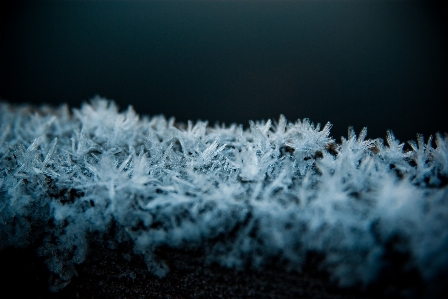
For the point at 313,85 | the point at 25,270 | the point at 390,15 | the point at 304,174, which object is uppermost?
the point at 390,15

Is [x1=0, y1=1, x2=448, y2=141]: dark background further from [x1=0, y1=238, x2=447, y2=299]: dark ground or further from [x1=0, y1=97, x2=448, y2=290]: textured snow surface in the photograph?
[x1=0, y1=238, x2=447, y2=299]: dark ground

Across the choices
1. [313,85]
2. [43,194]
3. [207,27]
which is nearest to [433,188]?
[43,194]

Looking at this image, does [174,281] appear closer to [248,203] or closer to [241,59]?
[248,203]

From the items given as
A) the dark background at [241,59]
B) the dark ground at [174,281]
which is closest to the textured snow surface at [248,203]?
Answer: the dark ground at [174,281]

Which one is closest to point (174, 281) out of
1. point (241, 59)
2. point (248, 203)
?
point (248, 203)

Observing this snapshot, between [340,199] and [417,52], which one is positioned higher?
[417,52]

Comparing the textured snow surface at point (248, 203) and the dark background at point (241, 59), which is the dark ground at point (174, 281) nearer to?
the textured snow surface at point (248, 203)

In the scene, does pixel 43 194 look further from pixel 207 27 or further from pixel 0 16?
pixel 0 16
